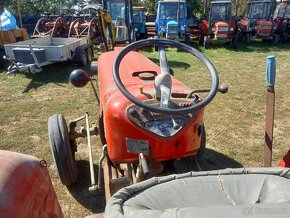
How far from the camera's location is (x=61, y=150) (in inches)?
103

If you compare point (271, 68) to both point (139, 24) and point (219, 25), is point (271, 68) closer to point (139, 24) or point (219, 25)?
point (219, 25)

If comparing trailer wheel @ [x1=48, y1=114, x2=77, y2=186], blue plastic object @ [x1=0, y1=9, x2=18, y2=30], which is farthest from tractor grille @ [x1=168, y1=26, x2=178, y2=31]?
trailer wheel @ [x1=48, y1=114, x2=77, y2=186]

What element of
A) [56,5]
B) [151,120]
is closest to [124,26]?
[151,120]

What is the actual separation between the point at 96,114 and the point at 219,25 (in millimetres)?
8107

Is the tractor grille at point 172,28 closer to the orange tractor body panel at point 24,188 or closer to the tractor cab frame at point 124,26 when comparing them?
the tractor cab frame at point 124,26

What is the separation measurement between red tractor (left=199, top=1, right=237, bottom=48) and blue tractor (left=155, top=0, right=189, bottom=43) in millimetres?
879

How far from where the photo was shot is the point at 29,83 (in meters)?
6.65

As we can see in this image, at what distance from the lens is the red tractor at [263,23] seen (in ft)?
40.3

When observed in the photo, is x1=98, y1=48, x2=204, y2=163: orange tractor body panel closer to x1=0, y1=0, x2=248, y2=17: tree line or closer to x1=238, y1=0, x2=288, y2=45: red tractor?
x1=238, y1=0, x2=288, y2=45: red tractor

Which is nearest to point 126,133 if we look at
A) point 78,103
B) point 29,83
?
point 78,103

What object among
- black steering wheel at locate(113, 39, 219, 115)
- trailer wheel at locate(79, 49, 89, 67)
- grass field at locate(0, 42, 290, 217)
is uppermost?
black steering wheel at locate(113, 39, 219, 115)

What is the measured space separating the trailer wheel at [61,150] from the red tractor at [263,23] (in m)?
11.3

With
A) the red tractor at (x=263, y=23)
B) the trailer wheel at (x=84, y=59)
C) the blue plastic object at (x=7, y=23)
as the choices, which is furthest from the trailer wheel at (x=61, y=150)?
the red tractor at (x=263, y=23)

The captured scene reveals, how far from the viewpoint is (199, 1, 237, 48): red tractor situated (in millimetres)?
11430
